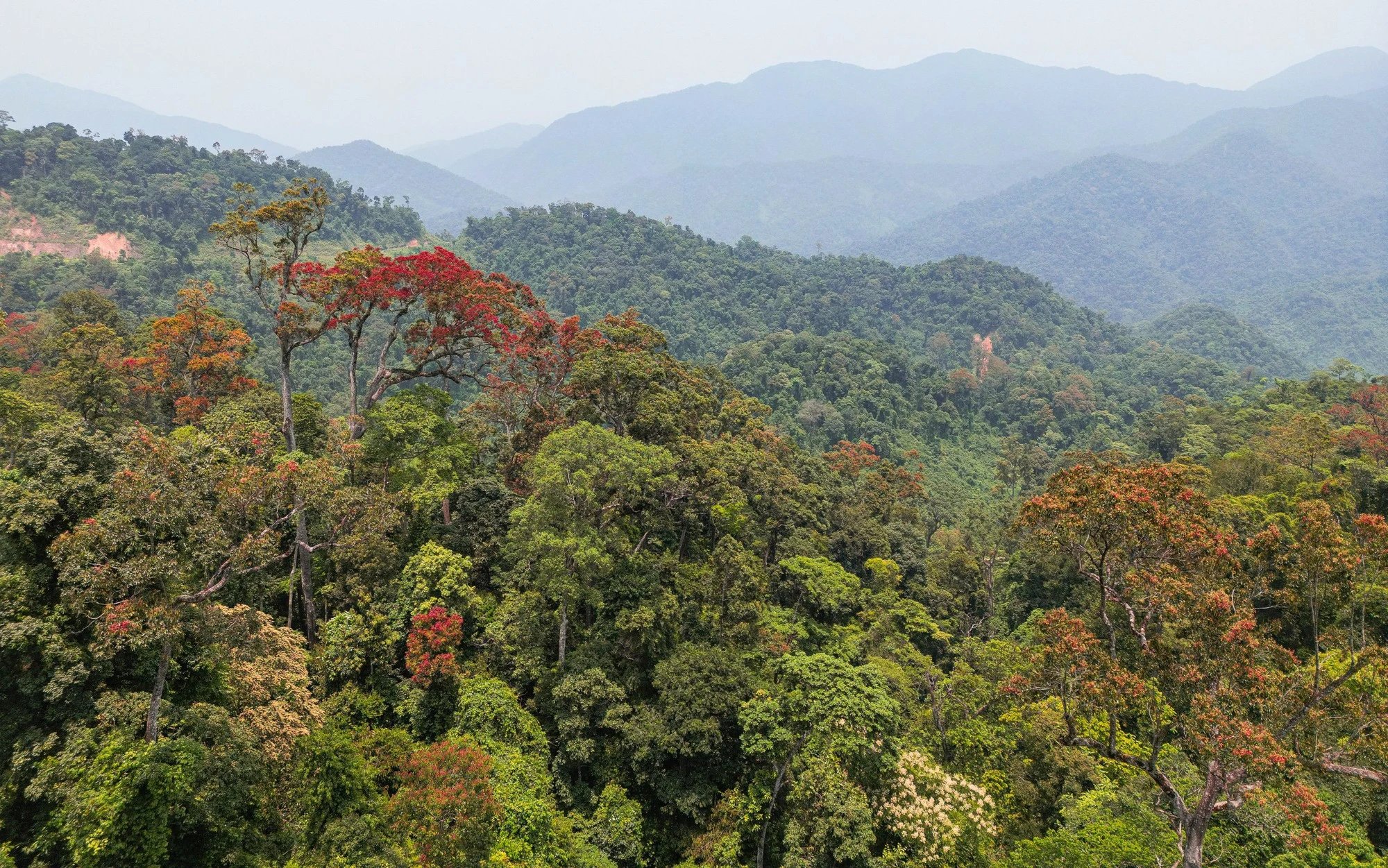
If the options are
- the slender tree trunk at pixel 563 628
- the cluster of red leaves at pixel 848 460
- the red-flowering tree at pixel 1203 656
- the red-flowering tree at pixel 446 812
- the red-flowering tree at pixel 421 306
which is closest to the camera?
the red-flowering tree at pixel 1203 656

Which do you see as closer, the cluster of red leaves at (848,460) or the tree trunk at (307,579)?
the tree trunk at (307,579)

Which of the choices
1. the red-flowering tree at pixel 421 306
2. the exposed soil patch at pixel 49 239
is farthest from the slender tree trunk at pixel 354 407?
the exposed soil patch at pixel 49 239

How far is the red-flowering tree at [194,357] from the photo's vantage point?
22.1 metres

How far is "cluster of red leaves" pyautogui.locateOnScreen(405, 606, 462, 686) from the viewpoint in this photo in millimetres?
13531

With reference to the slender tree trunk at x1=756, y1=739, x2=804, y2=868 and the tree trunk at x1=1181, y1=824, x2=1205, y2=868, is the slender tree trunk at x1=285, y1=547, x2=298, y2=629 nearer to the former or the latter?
the slender tree trunk at x1=756, y1=739, x2=804, y2=868

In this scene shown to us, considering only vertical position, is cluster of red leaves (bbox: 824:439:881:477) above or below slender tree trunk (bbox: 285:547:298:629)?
below

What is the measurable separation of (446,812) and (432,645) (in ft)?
13.1

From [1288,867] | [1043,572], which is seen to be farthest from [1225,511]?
[1288,867]

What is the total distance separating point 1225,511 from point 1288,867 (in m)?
11.6

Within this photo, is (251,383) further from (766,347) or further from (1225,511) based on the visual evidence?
(766,347)

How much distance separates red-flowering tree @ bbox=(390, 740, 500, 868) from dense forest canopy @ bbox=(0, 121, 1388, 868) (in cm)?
6

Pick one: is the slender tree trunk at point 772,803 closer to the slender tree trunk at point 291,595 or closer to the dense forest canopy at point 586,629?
the dense forest canopy at point 586,629

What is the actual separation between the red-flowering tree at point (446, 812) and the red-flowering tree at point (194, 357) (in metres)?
17.8

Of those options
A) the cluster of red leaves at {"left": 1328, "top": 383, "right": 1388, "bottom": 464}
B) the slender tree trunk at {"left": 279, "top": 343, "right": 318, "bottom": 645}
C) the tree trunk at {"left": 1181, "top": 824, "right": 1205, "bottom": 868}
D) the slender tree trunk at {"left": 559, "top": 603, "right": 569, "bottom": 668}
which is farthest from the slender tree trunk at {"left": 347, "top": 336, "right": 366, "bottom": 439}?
the cluster of red leaves at {"left": 1328, "top": 383, "right": 1388, "bottom": 464}
